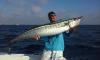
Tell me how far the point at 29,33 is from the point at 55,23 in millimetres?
762

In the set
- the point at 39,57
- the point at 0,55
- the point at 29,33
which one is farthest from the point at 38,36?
the point at 0,55

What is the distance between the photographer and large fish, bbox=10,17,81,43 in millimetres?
7695

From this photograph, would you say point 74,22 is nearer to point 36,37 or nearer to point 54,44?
point 54,44

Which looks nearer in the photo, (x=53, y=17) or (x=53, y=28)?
(x=53, y=17)

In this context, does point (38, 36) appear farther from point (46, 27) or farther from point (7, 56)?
point (7, 56)

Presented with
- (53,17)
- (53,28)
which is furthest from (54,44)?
(53,17)

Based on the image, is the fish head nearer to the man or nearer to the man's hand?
the man

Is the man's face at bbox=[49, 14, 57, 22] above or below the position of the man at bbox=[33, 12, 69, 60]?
above

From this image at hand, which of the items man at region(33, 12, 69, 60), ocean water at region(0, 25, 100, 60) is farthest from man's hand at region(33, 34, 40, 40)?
ocean water at region(0, 25, 100, 60)

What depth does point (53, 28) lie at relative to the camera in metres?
7.79

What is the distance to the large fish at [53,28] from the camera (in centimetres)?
770

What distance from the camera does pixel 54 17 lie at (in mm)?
7625

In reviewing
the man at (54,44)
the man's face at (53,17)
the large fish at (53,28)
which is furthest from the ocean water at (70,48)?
the man's face at (53,17)

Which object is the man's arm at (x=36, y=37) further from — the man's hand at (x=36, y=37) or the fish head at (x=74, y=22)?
the fish head at (x=74, y=22)
